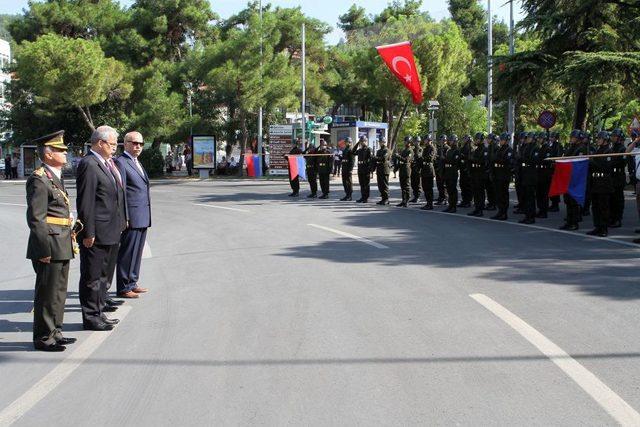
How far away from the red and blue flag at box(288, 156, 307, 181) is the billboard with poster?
47.7ft

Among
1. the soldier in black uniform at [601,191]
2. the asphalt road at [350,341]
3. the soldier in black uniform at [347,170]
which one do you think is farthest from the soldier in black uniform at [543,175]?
the soldier in black uniform at [347,170]

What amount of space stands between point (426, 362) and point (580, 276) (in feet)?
14.0

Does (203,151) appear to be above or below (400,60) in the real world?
below

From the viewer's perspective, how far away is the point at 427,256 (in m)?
11.1

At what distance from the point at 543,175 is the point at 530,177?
684mm

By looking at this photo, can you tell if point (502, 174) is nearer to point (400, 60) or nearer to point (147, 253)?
point (147, 253)

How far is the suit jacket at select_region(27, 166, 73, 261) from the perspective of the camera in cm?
604

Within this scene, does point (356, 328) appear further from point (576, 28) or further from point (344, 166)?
point (576, 28)

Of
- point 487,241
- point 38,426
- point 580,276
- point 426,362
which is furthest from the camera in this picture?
point 487,241

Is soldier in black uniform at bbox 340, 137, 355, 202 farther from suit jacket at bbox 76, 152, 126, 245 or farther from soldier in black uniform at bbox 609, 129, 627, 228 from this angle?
suit jacket at bbox 76, 152, 126, 245

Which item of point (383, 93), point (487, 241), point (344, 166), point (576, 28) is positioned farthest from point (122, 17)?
point (487, 241)

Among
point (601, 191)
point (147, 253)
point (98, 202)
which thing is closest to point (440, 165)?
point (601, 191)

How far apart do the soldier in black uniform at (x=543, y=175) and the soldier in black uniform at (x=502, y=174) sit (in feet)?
2.33

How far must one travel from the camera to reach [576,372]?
5398mm
